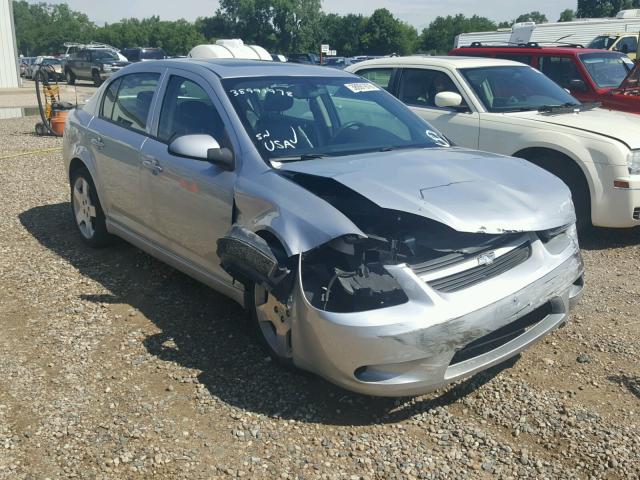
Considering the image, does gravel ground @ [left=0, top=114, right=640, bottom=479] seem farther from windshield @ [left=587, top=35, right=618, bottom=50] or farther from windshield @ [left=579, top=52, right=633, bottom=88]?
windshield @ [left=587, top=35, right=618, bottom=50]

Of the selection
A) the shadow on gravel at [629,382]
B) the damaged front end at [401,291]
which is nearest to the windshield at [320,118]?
the damaged front end at [401,291]

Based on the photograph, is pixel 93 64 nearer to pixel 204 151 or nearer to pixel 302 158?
pixel 204 151

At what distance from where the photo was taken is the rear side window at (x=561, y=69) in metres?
9.05

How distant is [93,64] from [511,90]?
28596 mm

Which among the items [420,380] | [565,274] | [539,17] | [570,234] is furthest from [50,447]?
[539,17]

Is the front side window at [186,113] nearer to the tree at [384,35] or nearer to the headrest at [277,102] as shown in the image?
the headrest at [277,102]

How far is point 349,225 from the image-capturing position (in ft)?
10.4

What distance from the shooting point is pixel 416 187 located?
3365 mm

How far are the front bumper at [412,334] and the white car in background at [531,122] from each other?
10.1 feet

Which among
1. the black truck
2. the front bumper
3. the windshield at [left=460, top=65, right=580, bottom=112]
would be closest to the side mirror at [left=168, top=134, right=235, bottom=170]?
the front bumper

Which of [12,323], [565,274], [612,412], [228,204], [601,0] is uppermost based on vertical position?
[601,0]

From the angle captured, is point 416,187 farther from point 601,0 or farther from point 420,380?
point 601,0

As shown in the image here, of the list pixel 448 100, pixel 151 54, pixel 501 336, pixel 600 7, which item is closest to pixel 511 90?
pixel 448 100

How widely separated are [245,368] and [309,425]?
672 mm
